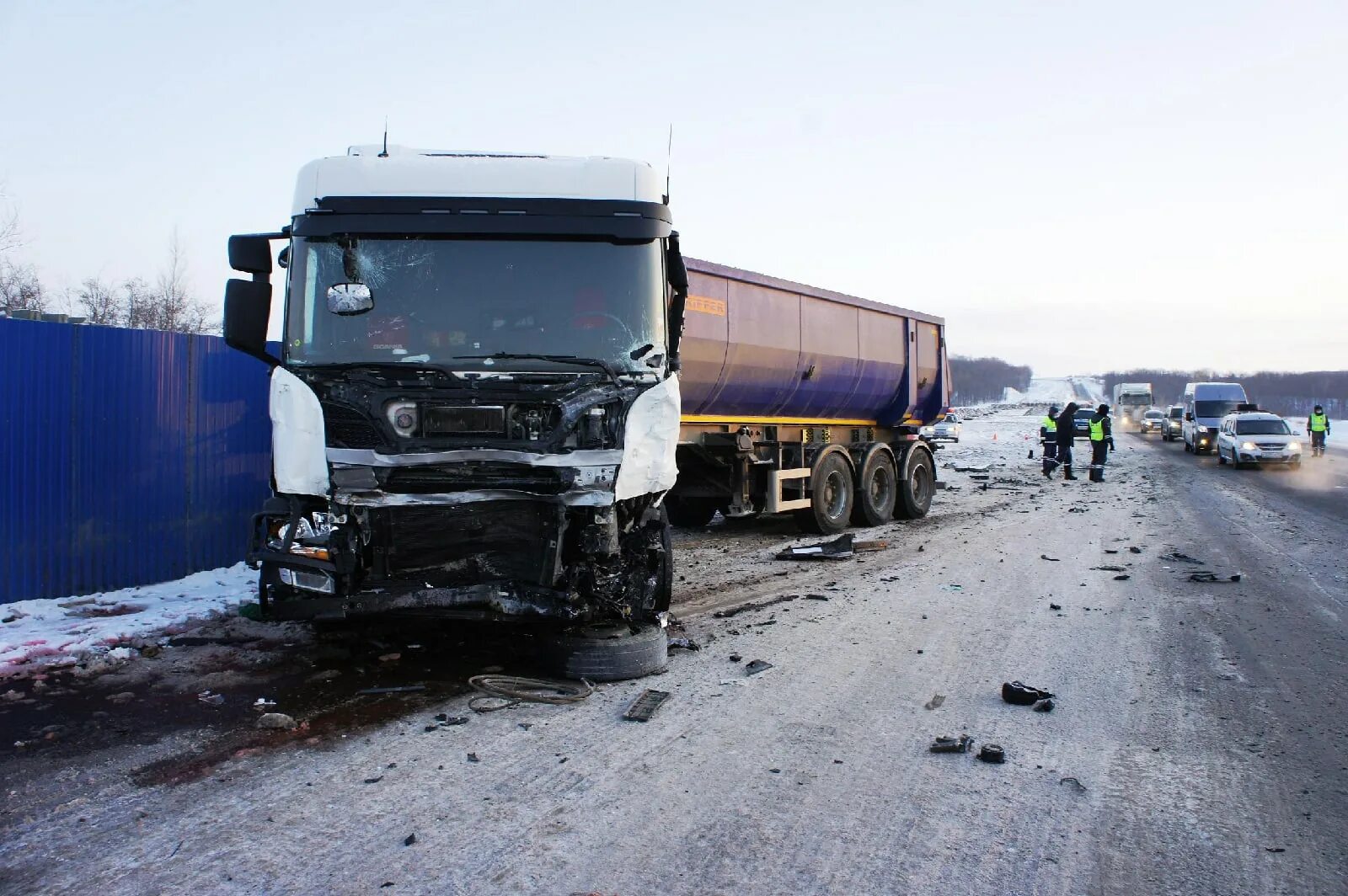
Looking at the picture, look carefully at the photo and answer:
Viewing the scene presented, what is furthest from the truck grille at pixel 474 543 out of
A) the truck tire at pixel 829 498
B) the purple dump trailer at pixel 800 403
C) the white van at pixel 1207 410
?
the white van at pixel 1207 410

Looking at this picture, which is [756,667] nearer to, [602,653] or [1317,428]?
[602,653]

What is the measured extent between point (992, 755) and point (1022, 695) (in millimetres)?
891

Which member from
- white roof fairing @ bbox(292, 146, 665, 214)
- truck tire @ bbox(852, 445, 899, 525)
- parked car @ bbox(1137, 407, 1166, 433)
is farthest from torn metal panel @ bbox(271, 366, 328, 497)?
parked car @ bbox(1137, 407, 1166, 433)

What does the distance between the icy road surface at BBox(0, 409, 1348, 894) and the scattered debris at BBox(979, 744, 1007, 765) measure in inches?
1.5

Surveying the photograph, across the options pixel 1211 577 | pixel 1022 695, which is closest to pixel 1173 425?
pixel 1211 577

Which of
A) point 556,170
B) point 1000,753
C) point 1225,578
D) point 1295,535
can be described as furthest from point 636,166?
point 1295,535

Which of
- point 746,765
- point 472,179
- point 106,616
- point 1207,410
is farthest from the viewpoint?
point 1207,410

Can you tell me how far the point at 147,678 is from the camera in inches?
205

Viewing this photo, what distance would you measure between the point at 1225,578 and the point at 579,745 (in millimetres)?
6942

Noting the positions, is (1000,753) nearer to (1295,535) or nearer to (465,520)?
(465,520)

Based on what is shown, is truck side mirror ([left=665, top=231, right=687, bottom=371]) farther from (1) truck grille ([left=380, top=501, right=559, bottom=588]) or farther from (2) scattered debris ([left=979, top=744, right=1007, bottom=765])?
(2) scattered debris ([left=979, top=744, right=1007, bottom=765])

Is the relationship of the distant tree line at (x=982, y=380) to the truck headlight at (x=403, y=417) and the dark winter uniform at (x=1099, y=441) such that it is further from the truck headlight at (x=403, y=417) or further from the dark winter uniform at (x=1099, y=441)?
the truck headlight at (x=403, y=417)

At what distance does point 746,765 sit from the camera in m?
3.91

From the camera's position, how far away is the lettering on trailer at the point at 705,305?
9.25 meters
